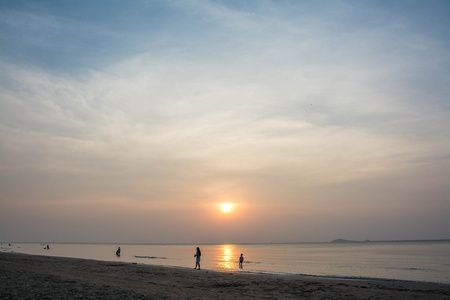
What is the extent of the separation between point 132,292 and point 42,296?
4343 millimetres

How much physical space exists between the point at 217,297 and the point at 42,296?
862 centimetres

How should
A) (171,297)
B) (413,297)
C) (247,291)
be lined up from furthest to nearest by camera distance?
(247,291), (413,297), (171,297)

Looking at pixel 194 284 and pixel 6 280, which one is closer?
pixel 6 280

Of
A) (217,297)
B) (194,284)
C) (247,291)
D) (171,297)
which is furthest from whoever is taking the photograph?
(194,284)

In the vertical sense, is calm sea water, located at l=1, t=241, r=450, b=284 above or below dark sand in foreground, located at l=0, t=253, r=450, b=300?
below

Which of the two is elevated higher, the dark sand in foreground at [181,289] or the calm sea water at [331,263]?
the dark sand in foreground at [181,289]

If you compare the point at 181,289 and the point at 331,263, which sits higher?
the point at 181,289

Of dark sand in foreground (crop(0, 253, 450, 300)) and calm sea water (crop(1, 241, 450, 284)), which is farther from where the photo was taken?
calm sea water (crop(1, 241, 450, 284))

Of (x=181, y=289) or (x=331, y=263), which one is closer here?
(x=181, y=289)

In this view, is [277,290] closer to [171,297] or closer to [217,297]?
[217,297]

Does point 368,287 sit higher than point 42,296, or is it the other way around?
point 42,296

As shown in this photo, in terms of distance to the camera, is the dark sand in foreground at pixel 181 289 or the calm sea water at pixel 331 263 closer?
the dark sand in foreground at pixel 181 289

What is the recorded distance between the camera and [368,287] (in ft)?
78.9

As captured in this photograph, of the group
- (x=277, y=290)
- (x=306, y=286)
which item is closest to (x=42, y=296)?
(x=277, y=290)
